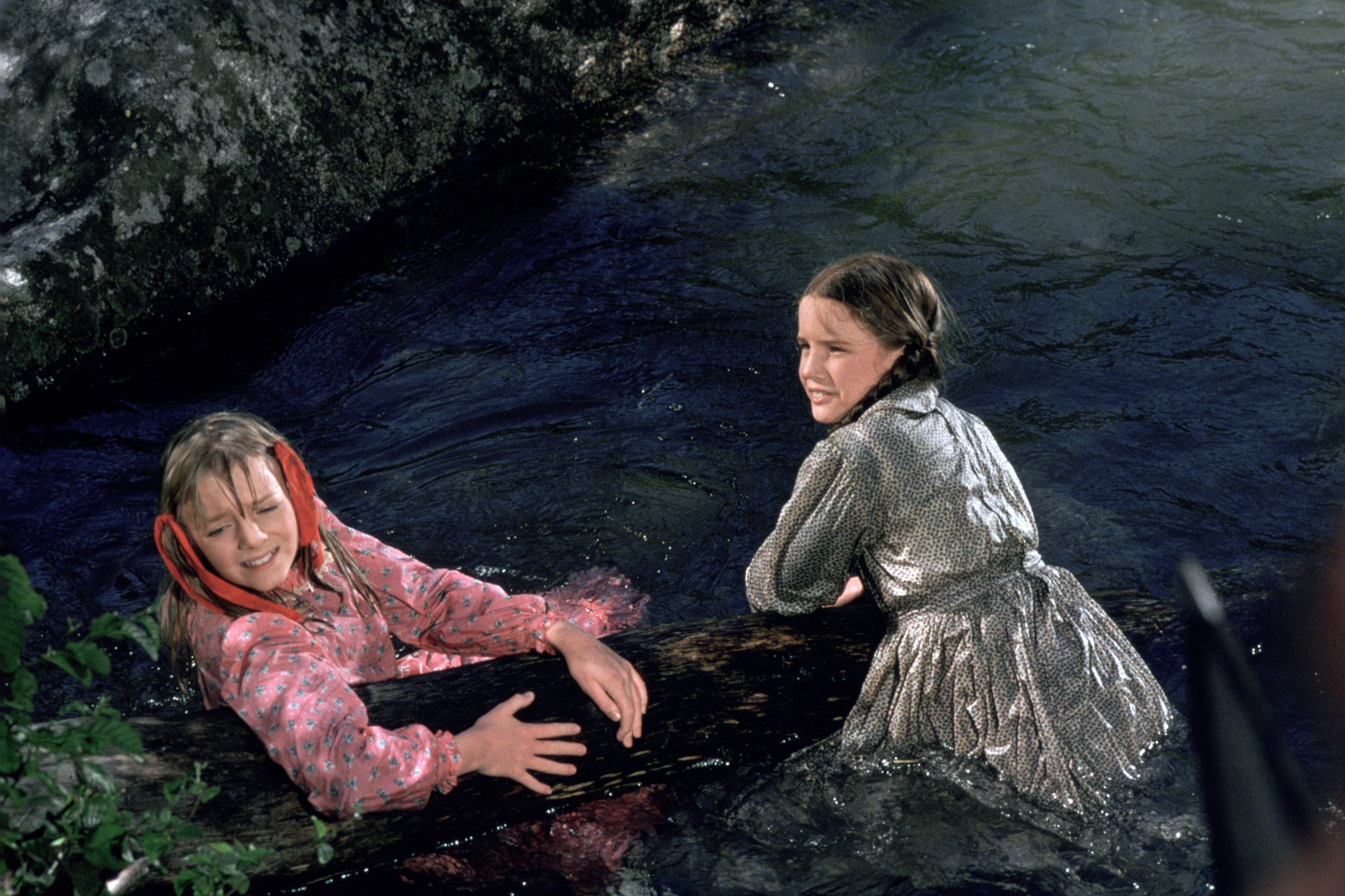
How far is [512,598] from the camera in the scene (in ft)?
10.5

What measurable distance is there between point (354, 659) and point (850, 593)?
4.70 ft

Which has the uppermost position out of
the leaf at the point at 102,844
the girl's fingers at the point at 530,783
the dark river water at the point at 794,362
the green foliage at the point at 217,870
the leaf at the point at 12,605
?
the leaf at the point at 12,605

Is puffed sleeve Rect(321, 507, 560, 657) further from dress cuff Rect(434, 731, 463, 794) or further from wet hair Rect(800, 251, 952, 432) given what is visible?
wet hair Rect(800, 251, 952, 432)

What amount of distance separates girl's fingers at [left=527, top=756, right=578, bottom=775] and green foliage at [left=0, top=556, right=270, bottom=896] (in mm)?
728

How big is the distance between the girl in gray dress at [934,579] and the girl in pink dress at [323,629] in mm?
659

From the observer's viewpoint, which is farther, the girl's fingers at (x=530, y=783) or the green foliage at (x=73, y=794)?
the girl's fingers at (x=530, y=783)

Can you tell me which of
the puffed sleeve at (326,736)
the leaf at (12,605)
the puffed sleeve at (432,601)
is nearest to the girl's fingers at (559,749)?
the puffed sleeve at (326,736)

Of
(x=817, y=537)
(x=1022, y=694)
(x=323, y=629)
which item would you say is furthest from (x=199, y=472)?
(x=1022, y=694)

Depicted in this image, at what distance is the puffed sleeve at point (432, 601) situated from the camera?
10.6ft

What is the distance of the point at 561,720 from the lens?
9.39 feet

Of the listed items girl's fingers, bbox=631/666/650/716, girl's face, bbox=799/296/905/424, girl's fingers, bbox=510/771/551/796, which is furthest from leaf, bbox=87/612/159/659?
girl's face, bbox=799/296/905/424

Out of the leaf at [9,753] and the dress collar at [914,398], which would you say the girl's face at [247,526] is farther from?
the dress collar at [914,398]

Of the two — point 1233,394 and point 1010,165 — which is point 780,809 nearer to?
point 1233,394

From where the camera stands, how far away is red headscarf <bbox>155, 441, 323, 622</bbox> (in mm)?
2854
